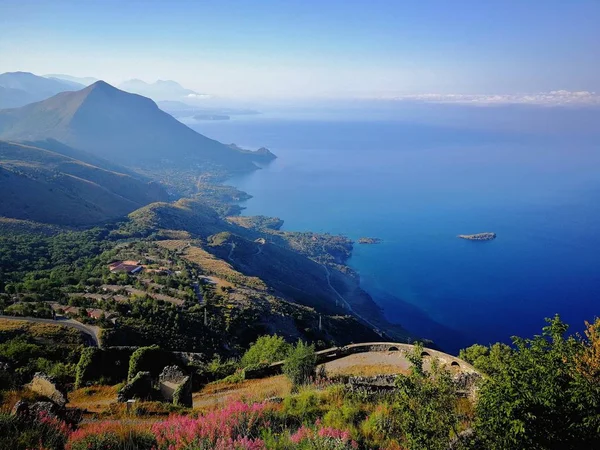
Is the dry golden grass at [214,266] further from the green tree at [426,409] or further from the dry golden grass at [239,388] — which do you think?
the green tree at [426,409]

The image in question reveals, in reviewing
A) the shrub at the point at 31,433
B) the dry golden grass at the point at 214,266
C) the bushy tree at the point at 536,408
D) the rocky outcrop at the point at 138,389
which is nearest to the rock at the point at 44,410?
the shrub at the point at 31,433

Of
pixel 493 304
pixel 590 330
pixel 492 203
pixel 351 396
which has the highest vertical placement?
pixel 590 330

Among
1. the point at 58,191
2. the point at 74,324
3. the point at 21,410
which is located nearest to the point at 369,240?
the point at 58,191

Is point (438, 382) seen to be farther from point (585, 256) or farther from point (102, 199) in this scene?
point (585, 256)

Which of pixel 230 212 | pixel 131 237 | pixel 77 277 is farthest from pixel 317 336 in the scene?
pixel 230 212

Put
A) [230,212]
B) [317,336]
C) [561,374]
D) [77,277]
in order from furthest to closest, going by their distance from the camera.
Answer: [230,212] < [77,277] < [317,336] < [561,374]
